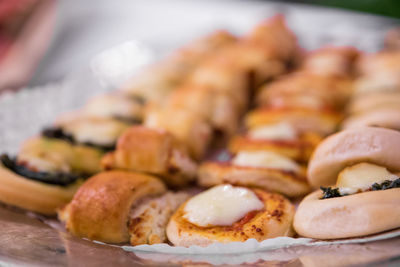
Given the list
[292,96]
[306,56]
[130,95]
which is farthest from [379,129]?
[306,56]

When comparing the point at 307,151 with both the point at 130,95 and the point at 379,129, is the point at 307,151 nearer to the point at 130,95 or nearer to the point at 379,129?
the point at 379,129

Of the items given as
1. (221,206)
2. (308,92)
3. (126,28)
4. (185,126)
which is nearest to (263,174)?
(221,206)

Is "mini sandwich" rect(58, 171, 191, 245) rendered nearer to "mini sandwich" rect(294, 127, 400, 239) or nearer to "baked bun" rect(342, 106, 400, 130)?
"mini sandwich" rect(294, 127, 400, 239)

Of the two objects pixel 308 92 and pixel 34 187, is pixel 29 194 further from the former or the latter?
pixel 308 92

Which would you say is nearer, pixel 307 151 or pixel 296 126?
pixel 307 151

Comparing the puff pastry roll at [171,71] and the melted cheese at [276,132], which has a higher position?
the puff pastry roll at [171,71]

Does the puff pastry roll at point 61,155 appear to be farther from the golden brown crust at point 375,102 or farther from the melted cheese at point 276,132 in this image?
the golden brown crust at point 375,102

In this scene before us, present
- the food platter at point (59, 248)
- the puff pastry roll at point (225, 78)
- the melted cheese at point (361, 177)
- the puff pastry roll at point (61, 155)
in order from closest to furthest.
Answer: the food platter at point (59, 248), the melted cheese at point (361, 177), the puff pastry roll at point (61, 155), the puff pastry roll at point (225, 78)

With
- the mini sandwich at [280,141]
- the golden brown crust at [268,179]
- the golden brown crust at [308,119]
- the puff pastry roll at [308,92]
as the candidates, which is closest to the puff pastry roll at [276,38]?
the puff pastry roll at [308,92]
